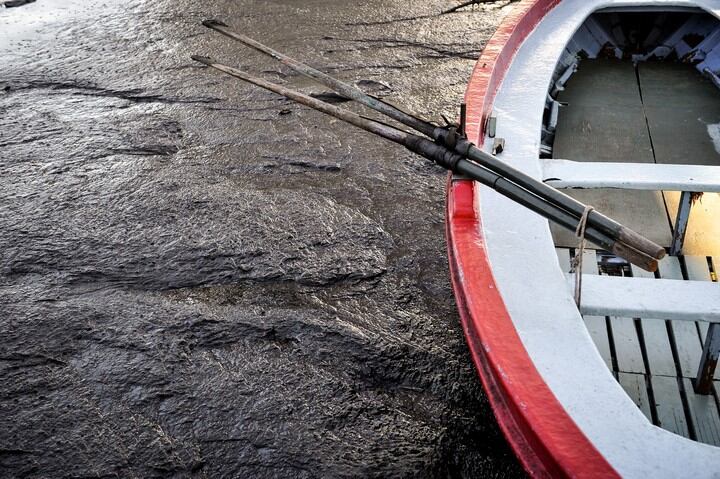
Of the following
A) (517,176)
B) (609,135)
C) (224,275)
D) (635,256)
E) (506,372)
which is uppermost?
(517,176)

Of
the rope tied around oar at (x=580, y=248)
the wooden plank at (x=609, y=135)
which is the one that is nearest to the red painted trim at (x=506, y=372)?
the rope tied around oar at (x=580, y=248)

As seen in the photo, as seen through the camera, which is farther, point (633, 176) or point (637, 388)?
point (633, 176)

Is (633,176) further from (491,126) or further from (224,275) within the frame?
(224,275)

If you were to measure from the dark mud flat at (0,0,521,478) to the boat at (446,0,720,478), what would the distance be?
682mm

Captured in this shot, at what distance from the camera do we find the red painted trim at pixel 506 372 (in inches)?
75.5

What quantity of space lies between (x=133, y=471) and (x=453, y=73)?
159 inches

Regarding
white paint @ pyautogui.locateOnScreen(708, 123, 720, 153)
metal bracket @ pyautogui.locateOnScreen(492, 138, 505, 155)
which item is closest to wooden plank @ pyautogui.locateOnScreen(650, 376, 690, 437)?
metal bracket @ pyautogui.locateOnScreen(492, 138, 505, 155)

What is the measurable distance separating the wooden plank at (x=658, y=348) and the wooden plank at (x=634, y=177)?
0.55 meters

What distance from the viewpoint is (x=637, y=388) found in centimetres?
262

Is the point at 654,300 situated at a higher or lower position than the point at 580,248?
lower

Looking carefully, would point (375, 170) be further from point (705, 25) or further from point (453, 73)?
point (705, 25)

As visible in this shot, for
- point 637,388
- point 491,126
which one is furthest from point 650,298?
point 491,126

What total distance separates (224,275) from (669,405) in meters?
2.24

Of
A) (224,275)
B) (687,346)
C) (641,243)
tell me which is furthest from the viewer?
(224,275)
